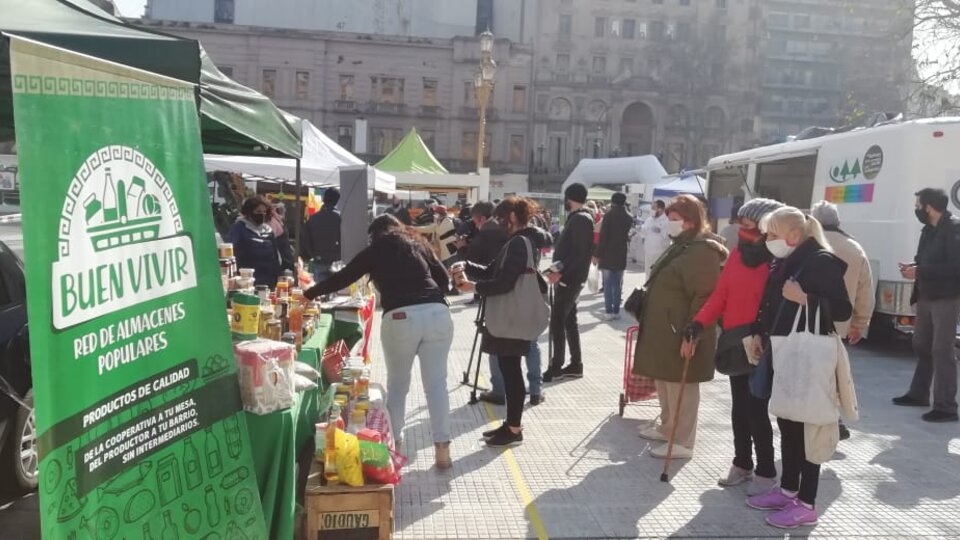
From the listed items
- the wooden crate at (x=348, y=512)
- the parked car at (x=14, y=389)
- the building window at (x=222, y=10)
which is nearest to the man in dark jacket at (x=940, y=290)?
the wooden crate at (x=348, y=512)

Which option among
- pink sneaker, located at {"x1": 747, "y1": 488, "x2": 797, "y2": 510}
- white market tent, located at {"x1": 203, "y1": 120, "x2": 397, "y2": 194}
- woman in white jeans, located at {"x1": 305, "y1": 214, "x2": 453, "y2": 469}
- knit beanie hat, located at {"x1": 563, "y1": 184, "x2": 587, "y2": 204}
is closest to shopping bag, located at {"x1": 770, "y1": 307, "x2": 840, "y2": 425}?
pink sneaker, located at {"x1": 747, "y1": 488, "x2": 797, "y2": 510}

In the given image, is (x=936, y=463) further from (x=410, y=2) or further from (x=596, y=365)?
(x=410, y=2)

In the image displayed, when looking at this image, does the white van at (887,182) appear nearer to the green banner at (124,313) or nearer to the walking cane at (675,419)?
the walking cane at (675,419)

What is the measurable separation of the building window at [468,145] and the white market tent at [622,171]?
2093 centimetres


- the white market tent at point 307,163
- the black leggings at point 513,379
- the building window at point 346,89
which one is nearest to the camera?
the black leggings at point 513,379

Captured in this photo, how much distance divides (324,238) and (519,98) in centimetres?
4605

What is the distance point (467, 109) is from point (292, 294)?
49.4 meters

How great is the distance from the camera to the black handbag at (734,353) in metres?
4.63

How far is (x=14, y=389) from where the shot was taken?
417 cm

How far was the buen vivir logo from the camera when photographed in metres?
2.15

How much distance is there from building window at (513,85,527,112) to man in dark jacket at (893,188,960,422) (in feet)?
163

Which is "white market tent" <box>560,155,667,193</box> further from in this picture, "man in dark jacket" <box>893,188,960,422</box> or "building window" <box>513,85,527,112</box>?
"man in dark jacket" <box>893,188,960,422</box>

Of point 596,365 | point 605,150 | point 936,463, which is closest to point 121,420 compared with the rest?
point 936,463

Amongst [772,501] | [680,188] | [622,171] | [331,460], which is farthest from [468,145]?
[331,460]
